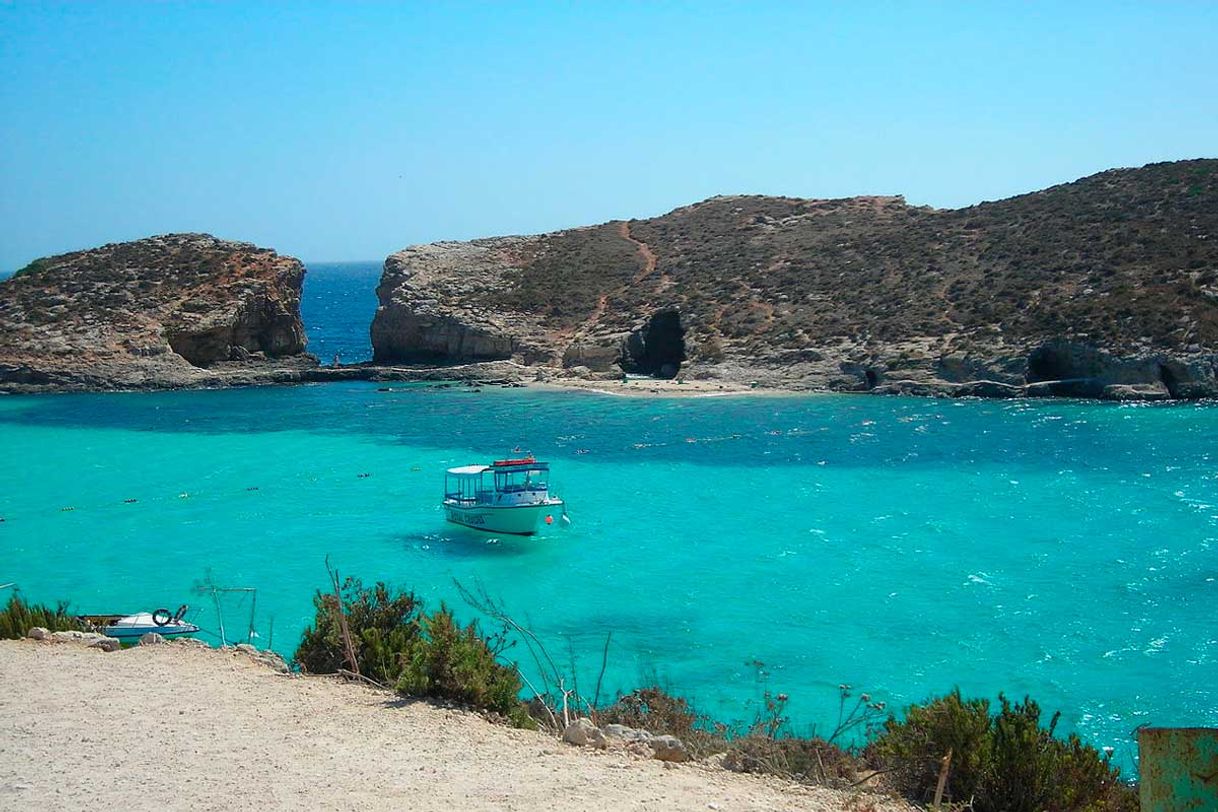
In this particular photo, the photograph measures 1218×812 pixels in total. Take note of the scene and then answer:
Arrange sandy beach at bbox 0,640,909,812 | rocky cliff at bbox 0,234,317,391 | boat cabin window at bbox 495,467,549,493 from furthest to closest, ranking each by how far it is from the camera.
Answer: rocky cliff at bbox 0,234,317,391 → boat cabin window at bbox 495,467,549,493 → sandy beach at bbox 0,640,909,812

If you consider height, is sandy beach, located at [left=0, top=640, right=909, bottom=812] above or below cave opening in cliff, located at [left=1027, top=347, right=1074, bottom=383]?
below

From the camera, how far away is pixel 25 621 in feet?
47.5

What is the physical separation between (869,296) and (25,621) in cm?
4790

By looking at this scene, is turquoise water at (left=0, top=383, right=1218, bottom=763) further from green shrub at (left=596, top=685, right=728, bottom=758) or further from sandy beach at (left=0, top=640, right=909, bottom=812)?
sandy beach at (left=0, top=640, right=909, bottom=812)

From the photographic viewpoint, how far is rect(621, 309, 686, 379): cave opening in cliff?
58438 mm

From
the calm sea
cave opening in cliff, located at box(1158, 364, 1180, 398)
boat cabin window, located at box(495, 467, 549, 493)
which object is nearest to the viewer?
the calm sea

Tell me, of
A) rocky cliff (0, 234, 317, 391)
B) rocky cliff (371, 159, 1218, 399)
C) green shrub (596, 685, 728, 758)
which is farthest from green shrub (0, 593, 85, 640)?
rocky cliff (0, 234, 317, 391)

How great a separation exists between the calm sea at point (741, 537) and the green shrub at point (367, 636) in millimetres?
Result: 4802

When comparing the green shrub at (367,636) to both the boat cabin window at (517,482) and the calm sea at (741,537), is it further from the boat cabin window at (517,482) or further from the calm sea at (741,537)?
the boat cabin window at (517,482)

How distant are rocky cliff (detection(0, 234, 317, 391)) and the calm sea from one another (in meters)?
11.1

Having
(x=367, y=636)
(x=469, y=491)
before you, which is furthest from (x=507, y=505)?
(x=367, y=636)

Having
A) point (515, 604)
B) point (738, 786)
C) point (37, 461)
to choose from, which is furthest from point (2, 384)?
point (738, 786)

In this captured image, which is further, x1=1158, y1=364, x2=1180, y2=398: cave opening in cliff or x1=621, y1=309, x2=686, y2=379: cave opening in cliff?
x1=621, y1=309, x2=686, y2=379: cave opening in cliff

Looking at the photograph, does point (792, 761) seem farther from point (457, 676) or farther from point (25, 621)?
point (25, 621)
